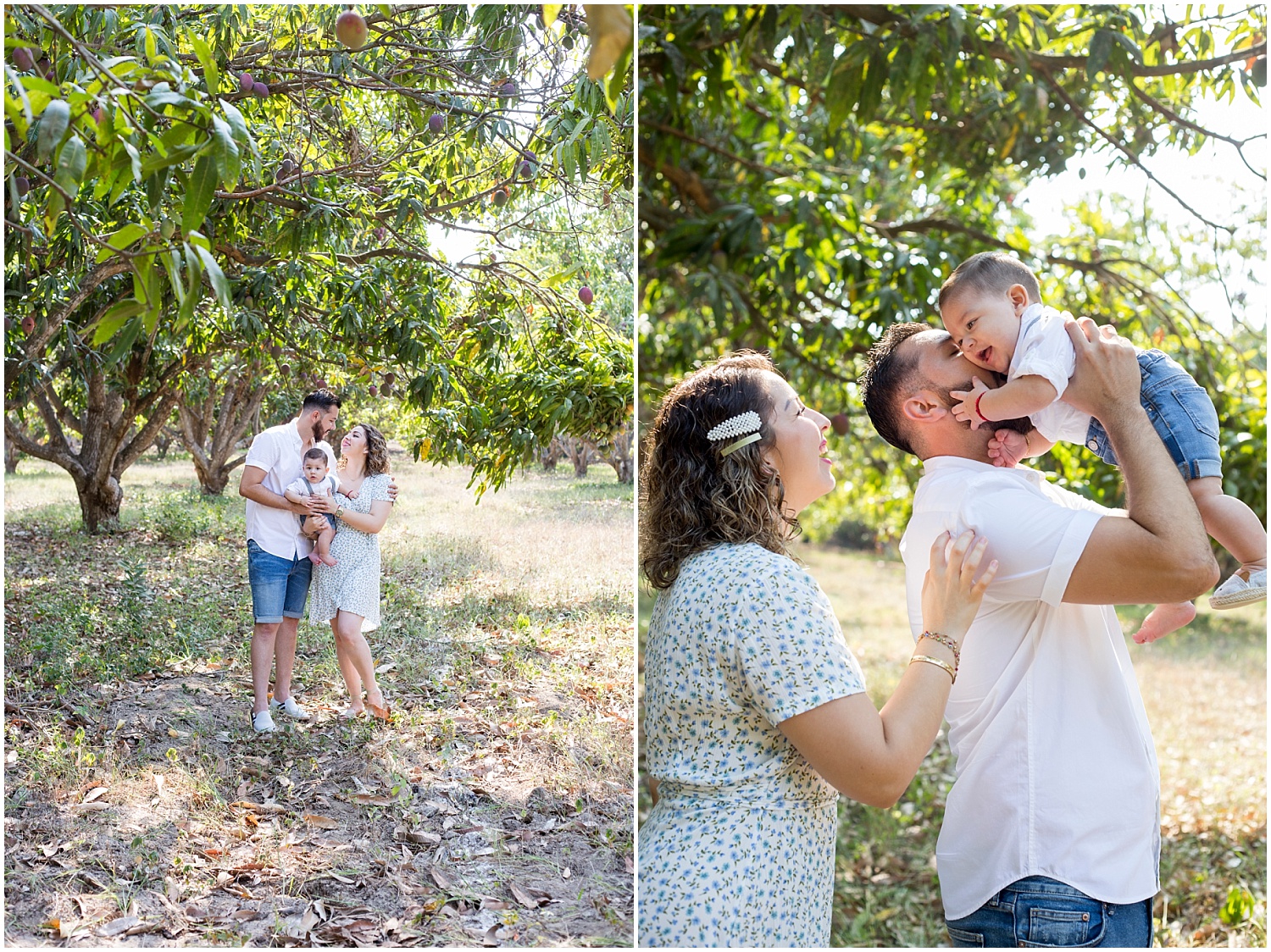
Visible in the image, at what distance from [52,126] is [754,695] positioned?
1157mm

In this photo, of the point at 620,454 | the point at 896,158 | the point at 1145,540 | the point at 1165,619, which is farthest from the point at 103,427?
the point at 896,158

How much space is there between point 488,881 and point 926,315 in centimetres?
229

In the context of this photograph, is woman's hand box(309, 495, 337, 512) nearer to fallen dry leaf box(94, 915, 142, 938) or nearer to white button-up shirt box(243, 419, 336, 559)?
white button-up shirt box(243, 419, 336, 559)

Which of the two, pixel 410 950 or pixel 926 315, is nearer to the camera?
pixel 410 950

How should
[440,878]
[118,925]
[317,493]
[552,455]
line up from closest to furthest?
[118,925], [440,878], [317,493], [552,455]

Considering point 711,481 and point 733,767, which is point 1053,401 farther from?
point 733,767

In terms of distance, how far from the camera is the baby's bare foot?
1.49 metres

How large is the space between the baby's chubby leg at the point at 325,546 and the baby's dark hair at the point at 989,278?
1.22 m

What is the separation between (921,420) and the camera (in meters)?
1.44

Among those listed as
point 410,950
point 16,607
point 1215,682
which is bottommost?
point 1215,682

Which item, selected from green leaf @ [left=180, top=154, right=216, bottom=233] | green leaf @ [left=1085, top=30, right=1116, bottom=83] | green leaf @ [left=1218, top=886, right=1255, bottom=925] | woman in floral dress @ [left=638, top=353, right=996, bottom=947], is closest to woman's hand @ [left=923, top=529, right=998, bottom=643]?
woman in floral dress @ [left=638, top=353, right=996, bottom=947]

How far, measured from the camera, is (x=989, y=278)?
148 cm

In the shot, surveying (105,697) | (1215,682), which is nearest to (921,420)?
(105,697)

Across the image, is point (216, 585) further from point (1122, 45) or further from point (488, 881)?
point (1122, 45)
